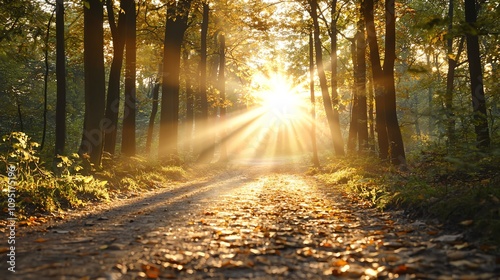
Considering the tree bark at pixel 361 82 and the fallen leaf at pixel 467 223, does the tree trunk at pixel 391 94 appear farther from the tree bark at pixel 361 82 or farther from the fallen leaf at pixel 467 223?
the fallen leaf at pixel 467 223

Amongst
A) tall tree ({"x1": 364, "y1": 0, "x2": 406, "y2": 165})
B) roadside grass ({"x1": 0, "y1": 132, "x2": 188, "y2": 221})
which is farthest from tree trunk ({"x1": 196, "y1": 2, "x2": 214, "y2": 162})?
tall tree ({"x1": 364, "y1": 0, "x2": 406, "y2": 165})

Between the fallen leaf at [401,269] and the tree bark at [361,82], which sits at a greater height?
the tree bark at [361,82]

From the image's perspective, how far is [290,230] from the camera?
5.18 meters

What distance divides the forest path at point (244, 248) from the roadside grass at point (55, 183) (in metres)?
0.80

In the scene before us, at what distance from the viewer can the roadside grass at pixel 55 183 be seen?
245 inches

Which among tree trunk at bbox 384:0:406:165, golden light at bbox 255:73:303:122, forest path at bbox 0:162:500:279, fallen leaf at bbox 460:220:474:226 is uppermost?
golden light at bbox 255:73:303:122

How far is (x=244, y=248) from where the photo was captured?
13.7 ft

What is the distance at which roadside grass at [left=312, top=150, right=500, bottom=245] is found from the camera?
168 inches

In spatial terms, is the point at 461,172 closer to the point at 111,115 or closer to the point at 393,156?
the point at 393,156

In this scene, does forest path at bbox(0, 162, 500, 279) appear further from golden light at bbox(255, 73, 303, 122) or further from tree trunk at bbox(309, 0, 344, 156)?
golden light at bbox(255, 73, 303, 122)

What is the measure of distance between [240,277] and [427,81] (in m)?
19.1

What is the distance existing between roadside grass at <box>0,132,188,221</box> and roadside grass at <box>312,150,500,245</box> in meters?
5.99

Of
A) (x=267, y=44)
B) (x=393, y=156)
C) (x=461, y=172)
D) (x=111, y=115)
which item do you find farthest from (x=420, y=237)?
(x=267, y=44)

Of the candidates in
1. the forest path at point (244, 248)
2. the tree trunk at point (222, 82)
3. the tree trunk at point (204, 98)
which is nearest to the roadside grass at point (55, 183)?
the forest path at point (244, 248)
